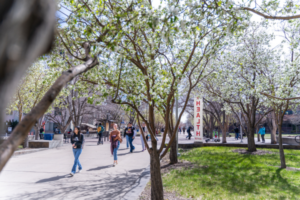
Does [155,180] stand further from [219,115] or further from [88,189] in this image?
[219,115]

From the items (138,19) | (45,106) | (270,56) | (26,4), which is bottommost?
(45,106)

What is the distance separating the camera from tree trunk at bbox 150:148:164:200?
5.55m

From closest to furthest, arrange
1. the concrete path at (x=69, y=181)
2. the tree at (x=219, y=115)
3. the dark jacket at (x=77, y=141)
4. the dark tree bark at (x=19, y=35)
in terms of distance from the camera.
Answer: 1. the dark tree bark at (x=19, y=35)
2. the concrete path at (x=69, y=181)
3. the dark jacket at (x=77, y=141)
4. the tree at (x=219, y=115)

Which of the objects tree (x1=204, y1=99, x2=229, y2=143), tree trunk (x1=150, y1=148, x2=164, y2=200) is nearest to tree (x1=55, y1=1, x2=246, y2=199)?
tree trunk (x1=150, y1=148, x2=164, y2=200)

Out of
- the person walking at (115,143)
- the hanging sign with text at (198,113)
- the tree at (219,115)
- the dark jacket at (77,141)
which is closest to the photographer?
the dark jacket at (77,141)

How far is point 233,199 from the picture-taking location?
5719mm

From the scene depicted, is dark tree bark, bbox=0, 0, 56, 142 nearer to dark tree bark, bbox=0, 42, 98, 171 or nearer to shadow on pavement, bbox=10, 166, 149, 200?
dark tree bark, bbox=0, 42, 98, 171

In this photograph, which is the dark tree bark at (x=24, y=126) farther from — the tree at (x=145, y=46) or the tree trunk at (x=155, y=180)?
the tree trunk at (x=155, y=180)

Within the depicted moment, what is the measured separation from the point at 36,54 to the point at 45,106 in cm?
51

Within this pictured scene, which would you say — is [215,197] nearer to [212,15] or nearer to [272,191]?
[272,191]

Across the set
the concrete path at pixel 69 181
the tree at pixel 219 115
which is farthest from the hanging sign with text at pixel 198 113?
the concrete path at pixel 69 181

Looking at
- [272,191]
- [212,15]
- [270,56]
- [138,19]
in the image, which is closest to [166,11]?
[138,19]

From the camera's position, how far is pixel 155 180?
5.69 m

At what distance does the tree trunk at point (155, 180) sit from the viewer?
5551 mm
